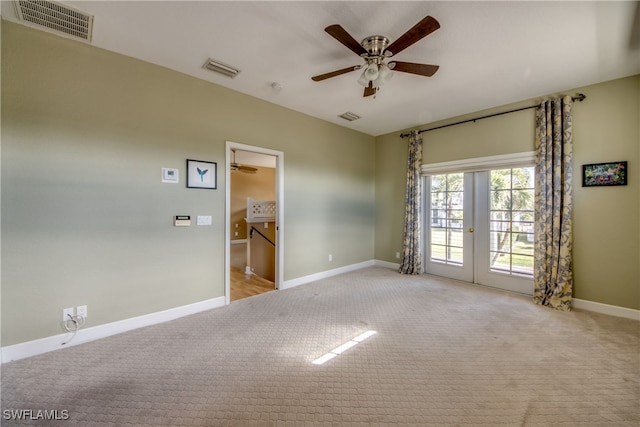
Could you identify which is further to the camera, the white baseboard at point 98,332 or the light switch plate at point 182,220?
the light switch plate at point 182,220

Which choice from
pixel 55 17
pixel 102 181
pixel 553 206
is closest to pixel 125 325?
pixel 102 181

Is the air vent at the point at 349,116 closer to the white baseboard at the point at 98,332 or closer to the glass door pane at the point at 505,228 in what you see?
the glass door pane at the point at 505,228

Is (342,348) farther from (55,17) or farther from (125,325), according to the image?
(55,17)

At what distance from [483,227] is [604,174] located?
4.98 ft

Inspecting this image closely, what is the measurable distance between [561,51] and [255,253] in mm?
5784

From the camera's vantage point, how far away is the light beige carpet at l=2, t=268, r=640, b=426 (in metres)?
1.61

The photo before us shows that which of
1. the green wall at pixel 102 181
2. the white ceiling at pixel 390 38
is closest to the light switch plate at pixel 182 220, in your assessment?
the green wall at pixel 102 181

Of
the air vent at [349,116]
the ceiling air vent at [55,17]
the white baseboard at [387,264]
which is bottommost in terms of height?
the white baseboard at [387,264]

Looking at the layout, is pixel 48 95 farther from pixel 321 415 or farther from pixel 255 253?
pixel 255 253

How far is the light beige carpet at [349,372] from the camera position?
1614 millimetres

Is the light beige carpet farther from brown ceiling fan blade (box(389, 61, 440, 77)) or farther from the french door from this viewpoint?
brown ceiling fan blade (box(389, 61, 440, 77))

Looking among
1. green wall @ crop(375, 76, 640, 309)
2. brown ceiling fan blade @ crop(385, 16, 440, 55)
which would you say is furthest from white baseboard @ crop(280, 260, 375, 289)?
brown ceiling fan blade @ crop(385, 16, 440, 55)

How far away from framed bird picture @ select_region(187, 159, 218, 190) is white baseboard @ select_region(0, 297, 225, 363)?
58.9 inches

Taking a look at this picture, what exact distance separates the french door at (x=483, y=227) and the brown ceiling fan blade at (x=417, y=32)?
118 inches
